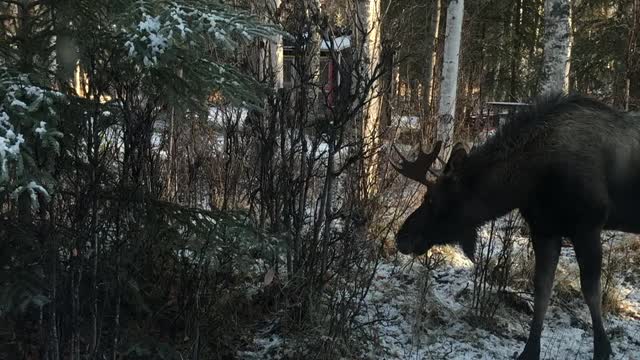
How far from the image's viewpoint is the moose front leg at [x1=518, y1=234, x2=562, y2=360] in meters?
4.65

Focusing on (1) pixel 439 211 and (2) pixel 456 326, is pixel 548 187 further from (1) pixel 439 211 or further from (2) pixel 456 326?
(2) pixel 456 326

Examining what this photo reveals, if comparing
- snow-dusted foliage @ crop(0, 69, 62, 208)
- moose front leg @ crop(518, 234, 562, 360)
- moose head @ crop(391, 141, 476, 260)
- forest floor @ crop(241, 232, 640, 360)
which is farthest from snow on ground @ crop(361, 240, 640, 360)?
snow-dusted foliage @ crop(0, 69, 62, 208)

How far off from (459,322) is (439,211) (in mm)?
1071

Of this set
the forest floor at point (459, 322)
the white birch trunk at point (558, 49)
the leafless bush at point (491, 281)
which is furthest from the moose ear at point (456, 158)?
the white birch trunk at point (558, 49)

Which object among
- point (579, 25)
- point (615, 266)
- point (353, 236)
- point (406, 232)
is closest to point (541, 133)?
point (406, 232)

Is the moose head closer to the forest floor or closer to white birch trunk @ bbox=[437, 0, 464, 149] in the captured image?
the forest floor

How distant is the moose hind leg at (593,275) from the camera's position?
4477 millimetres

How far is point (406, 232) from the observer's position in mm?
4895

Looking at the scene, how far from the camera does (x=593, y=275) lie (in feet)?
15.0

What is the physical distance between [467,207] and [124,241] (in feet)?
8.59

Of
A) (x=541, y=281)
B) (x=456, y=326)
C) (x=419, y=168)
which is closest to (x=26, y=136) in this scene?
(x=419, y=168)

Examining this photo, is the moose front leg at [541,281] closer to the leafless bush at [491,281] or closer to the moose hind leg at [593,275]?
the moose hind leg at [593,275]

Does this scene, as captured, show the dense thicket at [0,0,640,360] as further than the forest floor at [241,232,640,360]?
No

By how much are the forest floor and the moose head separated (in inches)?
15.7
